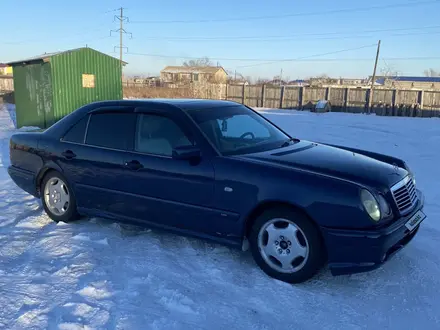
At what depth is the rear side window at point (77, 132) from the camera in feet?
15.4

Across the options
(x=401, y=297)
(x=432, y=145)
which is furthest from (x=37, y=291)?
(x=432, y=145)

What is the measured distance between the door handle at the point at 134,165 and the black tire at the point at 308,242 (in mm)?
1332

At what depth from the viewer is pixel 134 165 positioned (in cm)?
410

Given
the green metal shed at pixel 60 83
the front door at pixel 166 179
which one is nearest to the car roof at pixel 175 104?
the front door at pixel 166 179

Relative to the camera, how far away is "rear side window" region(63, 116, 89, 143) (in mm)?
4699

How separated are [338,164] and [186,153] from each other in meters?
1.36

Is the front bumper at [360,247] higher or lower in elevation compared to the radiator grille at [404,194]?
lower

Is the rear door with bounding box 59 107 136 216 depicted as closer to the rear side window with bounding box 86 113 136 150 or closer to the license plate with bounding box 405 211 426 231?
the rear side window with bounding box 86 113 136 150

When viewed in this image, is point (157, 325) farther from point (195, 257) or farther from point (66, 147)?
point (66, 147)

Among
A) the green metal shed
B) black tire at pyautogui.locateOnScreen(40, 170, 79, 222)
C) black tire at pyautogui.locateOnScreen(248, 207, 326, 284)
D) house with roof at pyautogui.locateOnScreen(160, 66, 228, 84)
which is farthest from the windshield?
house with roof at pyautogui.locateOnScreen(160, 66, 228, 84)

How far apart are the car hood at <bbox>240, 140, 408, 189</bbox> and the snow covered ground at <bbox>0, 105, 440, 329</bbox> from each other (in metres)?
0.90

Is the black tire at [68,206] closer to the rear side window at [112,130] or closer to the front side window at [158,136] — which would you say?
the rear side window at [112,130]

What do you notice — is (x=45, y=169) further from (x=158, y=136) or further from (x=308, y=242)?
(x=308, y=242)

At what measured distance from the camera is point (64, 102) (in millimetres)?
13891
